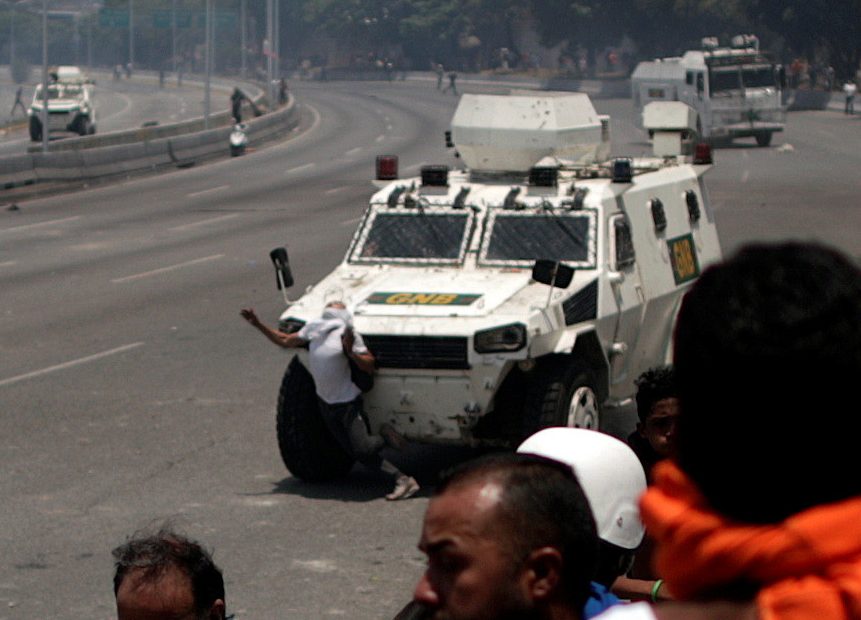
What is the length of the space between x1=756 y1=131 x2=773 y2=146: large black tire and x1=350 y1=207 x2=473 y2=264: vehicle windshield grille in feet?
134

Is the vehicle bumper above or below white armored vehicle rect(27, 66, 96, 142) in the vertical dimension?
above

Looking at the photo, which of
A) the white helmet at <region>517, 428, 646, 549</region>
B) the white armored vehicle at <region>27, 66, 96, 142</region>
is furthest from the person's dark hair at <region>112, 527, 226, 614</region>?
the white armored vehicle at <region>27, 66, 96, 142</region>

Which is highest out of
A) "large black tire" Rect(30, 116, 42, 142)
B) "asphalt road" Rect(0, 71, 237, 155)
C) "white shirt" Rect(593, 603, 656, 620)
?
"white shirt" Rect(593, 603, 656, 620)

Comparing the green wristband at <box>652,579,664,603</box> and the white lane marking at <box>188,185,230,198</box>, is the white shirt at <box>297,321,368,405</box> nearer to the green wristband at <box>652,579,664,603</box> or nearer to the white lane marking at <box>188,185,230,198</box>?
the green wristband at <box>652,579,664,603</box>

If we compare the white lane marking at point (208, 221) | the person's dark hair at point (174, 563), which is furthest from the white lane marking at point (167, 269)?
the person's dark hair at point (174, 563)

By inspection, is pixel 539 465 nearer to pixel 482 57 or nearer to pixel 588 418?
pixel 588 418

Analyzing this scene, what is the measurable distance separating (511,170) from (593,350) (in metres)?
2.65

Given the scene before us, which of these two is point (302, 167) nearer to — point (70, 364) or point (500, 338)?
point (70, 364)

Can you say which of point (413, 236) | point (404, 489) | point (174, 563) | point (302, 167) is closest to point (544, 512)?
point (174, 563)

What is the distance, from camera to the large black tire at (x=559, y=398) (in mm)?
10930

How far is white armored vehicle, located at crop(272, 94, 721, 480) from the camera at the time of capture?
11.0 meters

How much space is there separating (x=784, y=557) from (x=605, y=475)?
7.07 ft

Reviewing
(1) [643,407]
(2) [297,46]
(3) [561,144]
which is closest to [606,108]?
(3) [561,144]

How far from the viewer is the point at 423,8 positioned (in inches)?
5866
